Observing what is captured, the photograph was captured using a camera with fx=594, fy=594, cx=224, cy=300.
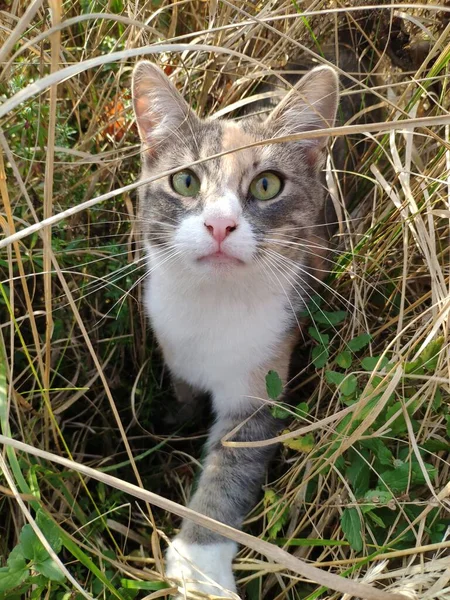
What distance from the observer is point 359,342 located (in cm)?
173

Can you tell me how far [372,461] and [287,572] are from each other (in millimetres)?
366

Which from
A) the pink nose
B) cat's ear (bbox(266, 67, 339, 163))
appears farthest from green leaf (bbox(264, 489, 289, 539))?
cat's ear (bbox(266, 67, 339, 163))

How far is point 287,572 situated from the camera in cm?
155

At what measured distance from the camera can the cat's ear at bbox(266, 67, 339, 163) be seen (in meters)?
1.61

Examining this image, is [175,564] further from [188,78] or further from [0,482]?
[188,78]

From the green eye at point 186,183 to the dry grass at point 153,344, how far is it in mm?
258

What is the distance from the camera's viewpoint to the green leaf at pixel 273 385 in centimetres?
165

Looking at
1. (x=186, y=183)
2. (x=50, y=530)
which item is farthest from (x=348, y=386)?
(x=50, y=530)

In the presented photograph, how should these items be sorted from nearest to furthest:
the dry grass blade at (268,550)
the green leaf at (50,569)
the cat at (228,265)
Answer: the dry grass blade at (268,550), the green leaf at (50,569), the cat at (228,265)

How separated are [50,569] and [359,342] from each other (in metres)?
1.00

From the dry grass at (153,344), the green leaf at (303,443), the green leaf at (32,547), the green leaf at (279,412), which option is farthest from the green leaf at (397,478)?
the green leaf at (32,547)

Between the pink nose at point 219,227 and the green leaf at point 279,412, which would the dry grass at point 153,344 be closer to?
the green leaf at point 279,412

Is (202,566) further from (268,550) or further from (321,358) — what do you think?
(321,358)

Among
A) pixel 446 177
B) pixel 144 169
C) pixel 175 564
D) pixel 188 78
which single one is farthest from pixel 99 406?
pixel 446 177
